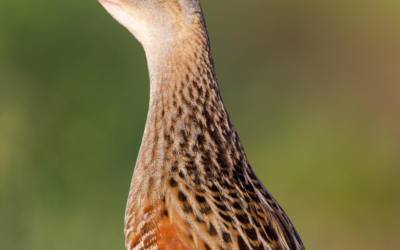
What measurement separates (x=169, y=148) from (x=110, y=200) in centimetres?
387

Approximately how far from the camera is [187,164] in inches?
145

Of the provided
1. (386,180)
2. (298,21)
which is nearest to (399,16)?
(298,21)

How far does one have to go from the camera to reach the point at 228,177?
145 inches

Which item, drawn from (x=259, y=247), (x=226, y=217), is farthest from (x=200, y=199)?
(x=259, y=247)

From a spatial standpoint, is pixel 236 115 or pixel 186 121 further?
pixel 236 115

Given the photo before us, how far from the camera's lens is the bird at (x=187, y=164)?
11.2 feet

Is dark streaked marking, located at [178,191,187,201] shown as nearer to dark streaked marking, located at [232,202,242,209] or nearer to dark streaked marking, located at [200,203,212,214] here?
dark streaked marking, located at [200,203,212,214]

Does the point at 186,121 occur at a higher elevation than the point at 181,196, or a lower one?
higher

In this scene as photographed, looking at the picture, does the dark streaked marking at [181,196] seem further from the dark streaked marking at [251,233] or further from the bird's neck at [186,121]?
the dark streaked marking at [251,233]

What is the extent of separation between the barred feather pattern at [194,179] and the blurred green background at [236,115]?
3191 millimetres

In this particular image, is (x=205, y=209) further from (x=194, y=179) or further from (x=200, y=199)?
(x=194, y=179)

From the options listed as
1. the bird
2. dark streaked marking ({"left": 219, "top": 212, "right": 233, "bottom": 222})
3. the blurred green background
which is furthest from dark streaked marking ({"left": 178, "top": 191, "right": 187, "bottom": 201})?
the blurred green background

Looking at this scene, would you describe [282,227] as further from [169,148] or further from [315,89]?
[315,89]

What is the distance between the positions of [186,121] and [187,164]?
31cm
